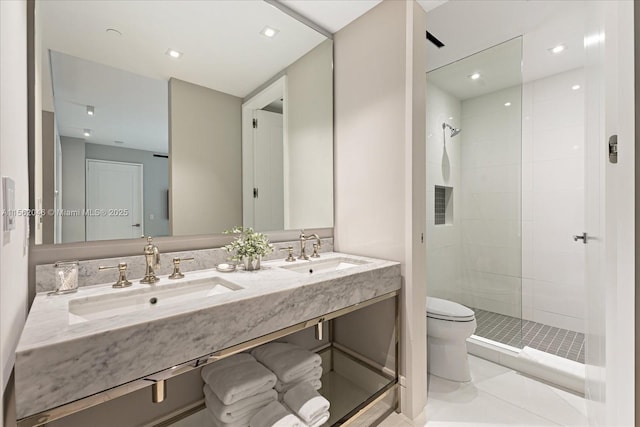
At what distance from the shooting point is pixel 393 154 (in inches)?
65.1

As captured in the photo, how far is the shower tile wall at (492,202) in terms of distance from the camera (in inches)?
107

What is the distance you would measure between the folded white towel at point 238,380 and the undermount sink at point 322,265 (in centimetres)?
53

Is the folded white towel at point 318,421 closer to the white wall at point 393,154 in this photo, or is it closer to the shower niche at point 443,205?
the white wall at point 393,154

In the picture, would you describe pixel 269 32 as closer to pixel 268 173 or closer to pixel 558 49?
pixel 268 173

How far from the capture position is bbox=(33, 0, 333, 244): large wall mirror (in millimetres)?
1146

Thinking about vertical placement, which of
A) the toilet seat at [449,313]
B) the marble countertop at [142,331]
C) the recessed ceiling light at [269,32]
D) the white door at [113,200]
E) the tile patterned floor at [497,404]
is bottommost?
the tile patterned floor at [497,404]

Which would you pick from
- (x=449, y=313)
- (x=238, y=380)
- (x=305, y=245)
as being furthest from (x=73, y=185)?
(x=449, y=313)

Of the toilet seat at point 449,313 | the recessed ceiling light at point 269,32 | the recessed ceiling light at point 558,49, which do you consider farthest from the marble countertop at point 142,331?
the recessed ceiling light at point 558,49

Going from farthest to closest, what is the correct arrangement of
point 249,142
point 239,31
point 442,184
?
point 442,184
point 249,142
point 239,31

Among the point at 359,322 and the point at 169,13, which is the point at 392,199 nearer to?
the point at 359,322

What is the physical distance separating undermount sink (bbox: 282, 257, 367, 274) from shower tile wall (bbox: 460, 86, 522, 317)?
1743 millimetres

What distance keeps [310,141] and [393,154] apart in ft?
2.02

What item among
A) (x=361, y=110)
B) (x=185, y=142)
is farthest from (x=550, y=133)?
(x=185, y=142)

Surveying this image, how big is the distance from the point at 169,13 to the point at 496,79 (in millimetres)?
2715
